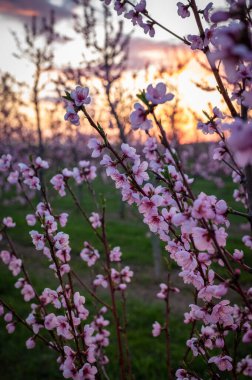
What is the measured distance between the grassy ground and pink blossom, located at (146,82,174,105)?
143 centimetres

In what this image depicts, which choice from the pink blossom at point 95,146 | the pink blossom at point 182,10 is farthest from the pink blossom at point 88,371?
the pink blossom at point 182,10

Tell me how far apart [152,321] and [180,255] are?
16.9 ft

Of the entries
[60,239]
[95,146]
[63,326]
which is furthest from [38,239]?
[95,146]

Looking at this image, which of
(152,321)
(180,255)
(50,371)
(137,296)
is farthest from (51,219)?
(137,296)

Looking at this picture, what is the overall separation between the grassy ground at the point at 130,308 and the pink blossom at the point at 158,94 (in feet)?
4.68

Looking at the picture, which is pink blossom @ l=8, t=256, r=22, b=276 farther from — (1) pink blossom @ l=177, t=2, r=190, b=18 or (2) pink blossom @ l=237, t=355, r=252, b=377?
(1) pink blossom @ l=177, t=2, r=190, b=18

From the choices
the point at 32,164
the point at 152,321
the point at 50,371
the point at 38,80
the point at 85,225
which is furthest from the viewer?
the point at 85,225

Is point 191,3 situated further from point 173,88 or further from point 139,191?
point 173,88

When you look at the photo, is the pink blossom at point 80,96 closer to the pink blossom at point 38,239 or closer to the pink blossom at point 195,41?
the pink blossom at point 195,41

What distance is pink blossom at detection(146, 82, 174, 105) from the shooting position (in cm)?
132

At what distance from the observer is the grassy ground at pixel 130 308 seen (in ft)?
15.5

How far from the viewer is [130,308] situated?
672 centimetres

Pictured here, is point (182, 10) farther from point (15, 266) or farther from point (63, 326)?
point (15, 266)

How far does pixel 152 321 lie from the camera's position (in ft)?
20.4
